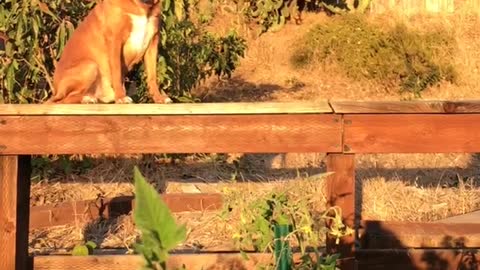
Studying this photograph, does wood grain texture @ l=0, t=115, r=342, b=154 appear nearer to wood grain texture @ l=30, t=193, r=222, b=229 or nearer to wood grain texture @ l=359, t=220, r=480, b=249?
wood grain texture @ l=359, t=220, r=480, b=249

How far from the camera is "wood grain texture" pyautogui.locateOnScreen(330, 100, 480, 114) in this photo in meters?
3.37

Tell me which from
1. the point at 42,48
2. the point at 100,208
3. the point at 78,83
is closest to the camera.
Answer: the point at 78,83

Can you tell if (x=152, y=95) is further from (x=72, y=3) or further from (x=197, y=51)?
(x=197, y=51)

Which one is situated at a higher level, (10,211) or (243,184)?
(243,184)

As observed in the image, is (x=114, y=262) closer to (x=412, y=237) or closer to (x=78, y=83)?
(x=78, y=83)

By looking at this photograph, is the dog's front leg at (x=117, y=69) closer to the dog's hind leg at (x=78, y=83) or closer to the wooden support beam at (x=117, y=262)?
the dog's hind leg at (x=78, y=83)

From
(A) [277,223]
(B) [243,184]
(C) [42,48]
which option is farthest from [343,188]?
(C) [42,48]

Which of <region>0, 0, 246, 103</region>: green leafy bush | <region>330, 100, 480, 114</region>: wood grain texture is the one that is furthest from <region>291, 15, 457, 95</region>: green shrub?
<region>330, 100, 480, 114</region>: wood grain texture

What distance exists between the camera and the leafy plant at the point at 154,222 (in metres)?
1.46

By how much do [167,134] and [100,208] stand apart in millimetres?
2874

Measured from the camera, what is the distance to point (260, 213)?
2764mm

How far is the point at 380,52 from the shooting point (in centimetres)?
1361

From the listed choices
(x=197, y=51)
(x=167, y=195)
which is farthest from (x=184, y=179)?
(x=197, y=51)

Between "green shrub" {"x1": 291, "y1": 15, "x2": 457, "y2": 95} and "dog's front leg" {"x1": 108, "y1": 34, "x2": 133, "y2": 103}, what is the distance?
830 centimetres
